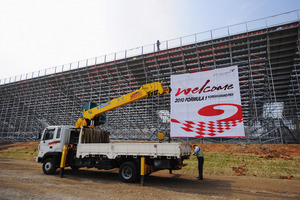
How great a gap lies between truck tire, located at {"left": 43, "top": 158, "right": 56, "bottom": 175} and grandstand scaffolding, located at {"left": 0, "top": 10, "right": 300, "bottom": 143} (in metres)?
12.0

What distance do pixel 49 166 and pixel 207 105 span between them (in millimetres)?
13380

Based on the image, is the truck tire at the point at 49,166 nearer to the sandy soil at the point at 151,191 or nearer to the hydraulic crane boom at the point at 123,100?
the sandy soil at the point at 151,191

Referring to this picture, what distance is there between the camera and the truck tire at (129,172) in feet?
23.5

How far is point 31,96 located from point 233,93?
3082cm

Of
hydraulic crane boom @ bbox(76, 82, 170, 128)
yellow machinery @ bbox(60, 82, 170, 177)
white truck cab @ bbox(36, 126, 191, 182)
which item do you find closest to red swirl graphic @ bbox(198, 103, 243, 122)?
yellow machinery @ bbox(60, 82, 170, 177)

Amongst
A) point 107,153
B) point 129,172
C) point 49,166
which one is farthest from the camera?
point 49,166

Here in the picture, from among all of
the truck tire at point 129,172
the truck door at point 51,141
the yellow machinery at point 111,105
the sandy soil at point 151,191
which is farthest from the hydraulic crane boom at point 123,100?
the sandy soil at point 151,191

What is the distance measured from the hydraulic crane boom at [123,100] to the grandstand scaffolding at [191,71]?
986 centimetres

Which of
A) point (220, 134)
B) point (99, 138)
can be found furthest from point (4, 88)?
point (220, 134)

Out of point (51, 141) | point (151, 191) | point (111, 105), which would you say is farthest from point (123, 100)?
point (151, 191)

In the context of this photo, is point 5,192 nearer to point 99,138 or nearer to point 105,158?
point 105,158

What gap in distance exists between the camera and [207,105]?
16.7 m

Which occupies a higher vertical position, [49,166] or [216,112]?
[216,112]

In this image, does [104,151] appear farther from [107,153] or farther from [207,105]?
[207,105]
